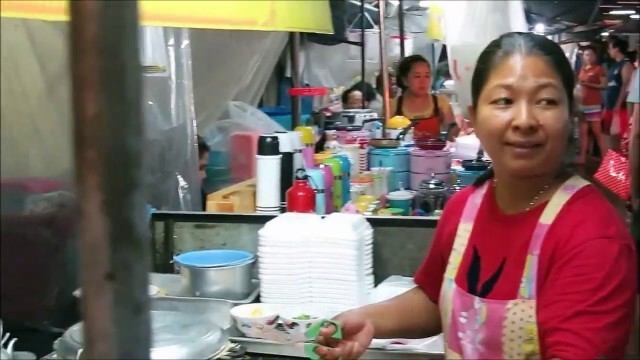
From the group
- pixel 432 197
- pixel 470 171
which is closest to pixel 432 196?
pixel 432 197

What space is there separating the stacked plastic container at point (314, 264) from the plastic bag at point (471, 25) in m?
1.45

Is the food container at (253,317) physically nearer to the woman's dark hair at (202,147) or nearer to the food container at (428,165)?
the food container at (428,165)

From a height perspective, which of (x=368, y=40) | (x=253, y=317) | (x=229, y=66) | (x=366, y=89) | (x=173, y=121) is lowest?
(x=253, y=317)

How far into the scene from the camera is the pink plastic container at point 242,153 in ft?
8.68

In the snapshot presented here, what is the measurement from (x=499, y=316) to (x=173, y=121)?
5.53ft

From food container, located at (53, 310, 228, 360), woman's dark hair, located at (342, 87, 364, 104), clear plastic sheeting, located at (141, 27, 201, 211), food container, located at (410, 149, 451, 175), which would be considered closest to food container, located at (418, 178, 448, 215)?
food container, located at (410, 149, 451, 175)

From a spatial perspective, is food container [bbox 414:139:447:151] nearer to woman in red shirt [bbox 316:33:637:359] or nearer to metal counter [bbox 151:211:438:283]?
metal counter [bbox 151:211:438:283]

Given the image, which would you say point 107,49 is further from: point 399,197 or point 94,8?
point 399,197

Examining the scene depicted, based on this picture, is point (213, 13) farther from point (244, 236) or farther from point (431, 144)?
point (431, 144)

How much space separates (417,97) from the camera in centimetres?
328

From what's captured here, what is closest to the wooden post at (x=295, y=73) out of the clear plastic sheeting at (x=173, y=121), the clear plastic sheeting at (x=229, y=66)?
the clear plastic sheeting at (x=229, y=66)

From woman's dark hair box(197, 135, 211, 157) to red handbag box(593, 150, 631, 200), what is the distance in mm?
1413

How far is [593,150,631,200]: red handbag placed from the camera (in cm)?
246

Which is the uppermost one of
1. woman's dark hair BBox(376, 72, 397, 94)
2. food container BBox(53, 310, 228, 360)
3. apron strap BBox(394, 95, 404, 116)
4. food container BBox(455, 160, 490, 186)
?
woman's dark hair BBox(376, 72, 397, 94)
